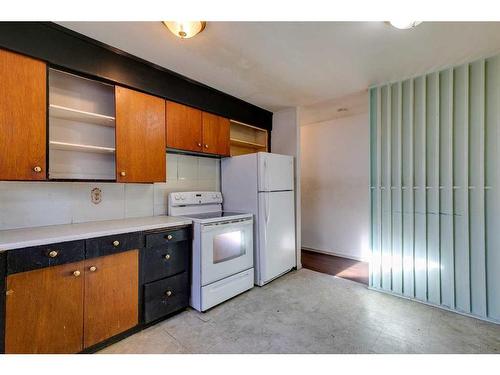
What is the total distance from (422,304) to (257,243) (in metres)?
1.78

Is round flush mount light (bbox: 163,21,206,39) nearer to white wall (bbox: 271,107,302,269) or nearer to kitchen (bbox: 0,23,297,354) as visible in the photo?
kitchen (bbox: 0,23,297,354)

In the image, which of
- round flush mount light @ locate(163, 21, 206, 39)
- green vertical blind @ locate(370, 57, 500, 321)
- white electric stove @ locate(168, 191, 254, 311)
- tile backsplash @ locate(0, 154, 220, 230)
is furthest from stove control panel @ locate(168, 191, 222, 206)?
green vertical blind @ locate(370, 57, 500, 321)

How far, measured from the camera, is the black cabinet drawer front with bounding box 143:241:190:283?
197 centimetres

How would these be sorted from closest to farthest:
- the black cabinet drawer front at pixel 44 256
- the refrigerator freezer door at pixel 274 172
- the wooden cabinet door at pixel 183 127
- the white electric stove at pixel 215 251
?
the black cabinet drawer front at pixel 44 256 < the white electric stove at pixel 215 251 < the wooden cabinet door at pixel 183 127 < the refrigerator freezer door at pixel 274 172

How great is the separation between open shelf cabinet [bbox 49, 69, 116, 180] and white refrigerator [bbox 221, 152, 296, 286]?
140 cm

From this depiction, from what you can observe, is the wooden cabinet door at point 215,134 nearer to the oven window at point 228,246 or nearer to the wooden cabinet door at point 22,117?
the oven window at point 228,246

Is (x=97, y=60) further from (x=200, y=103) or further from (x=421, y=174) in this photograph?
(x=421, y=174)

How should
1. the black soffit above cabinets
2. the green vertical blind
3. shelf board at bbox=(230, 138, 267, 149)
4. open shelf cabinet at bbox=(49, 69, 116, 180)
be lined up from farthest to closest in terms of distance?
shelf board at bbox=(230, 138, 267, 149), the green vertical blind, open shelf cabinet at bbox=(49, 69, 116, 180), the black soffit above cabinets

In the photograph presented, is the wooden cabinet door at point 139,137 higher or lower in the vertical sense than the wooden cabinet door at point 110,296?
higher

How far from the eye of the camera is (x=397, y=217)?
8.37 feet

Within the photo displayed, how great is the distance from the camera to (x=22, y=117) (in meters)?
1.56

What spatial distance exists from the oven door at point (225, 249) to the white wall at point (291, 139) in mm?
975

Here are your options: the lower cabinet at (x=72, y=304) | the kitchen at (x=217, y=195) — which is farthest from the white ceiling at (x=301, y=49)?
the lower cabinet at (x=72, y=304)

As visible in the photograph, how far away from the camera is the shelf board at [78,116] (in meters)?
1.84
